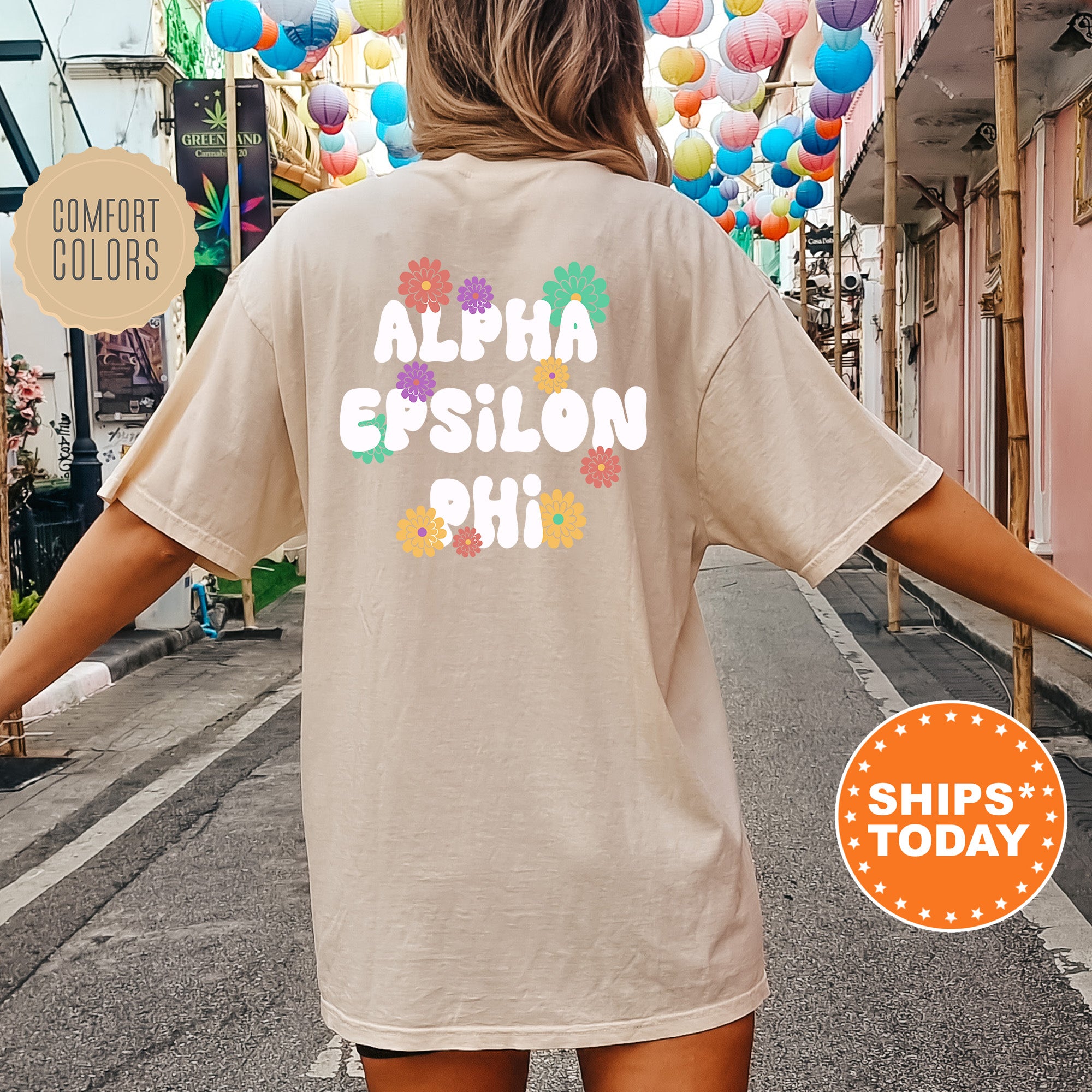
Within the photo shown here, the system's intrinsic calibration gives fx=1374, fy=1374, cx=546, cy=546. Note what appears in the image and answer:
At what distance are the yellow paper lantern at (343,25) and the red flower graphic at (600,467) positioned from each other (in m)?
9.68

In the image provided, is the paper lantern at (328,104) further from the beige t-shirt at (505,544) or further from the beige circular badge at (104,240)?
the beige t-shirt at (505,544)

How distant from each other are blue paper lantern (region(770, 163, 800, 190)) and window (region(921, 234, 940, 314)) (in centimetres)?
381

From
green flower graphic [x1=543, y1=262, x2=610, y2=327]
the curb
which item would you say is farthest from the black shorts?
the curb

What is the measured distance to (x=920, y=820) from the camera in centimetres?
192

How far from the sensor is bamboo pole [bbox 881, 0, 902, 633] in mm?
9617

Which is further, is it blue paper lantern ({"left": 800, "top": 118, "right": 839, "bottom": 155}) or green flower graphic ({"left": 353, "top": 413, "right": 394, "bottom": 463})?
blue paper lantern ({"left": 800, "top": 118, "right": 839, "bottom": 155})

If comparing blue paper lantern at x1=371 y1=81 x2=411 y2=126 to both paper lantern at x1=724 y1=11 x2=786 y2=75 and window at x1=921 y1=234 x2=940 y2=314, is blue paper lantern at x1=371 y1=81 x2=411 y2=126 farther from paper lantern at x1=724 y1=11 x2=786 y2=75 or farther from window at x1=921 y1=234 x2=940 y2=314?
window at x1=921 y1=234 x2=940 y2=314

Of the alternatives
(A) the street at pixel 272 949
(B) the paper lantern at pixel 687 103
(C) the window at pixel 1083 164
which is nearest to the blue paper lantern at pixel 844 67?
(C) the window at pixel 1083 164

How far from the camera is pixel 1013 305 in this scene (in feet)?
17.2

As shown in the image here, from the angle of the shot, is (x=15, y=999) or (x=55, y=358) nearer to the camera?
(x=15, y=999)

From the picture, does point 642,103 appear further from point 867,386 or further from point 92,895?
point 867,386

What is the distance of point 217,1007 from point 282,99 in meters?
14.6

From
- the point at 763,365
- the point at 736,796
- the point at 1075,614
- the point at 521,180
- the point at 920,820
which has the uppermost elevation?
the point at 521,180

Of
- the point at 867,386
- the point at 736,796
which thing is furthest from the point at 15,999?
the point at 867,386
